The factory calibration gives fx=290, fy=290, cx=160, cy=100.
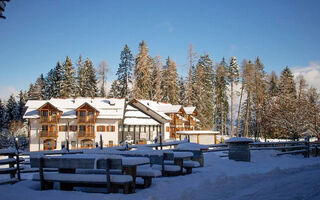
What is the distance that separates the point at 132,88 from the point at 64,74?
15.1 meters

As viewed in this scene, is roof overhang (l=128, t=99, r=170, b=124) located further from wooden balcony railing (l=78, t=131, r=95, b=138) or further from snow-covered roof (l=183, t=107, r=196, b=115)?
wooden balcony railing (l=78, t=131, r=95, b=138)

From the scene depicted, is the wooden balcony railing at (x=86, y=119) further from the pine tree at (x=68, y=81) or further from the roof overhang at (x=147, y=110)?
the pine tree at (x=68, y=81)

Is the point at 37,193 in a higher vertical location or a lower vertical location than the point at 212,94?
lower

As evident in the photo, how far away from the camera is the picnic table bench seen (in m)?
6.57

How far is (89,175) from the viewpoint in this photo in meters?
6.84

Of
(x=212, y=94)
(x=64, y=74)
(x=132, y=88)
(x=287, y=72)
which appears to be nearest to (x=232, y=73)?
(x=212, y=94)

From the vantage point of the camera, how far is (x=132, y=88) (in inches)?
2530

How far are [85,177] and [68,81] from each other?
5913 cm

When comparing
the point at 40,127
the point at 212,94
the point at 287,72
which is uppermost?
the point at 287,72

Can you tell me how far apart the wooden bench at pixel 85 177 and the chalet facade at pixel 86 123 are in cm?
3728

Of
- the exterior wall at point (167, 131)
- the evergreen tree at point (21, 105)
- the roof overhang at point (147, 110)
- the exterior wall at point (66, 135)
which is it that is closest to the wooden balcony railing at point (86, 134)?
the exterior wall at point (66, 135)

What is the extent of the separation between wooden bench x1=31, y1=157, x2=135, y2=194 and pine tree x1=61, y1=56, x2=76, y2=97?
57275mm

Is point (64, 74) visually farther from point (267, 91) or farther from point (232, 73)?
point (267, 91)

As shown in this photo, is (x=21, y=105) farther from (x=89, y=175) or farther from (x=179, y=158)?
(x=89, y=175)
